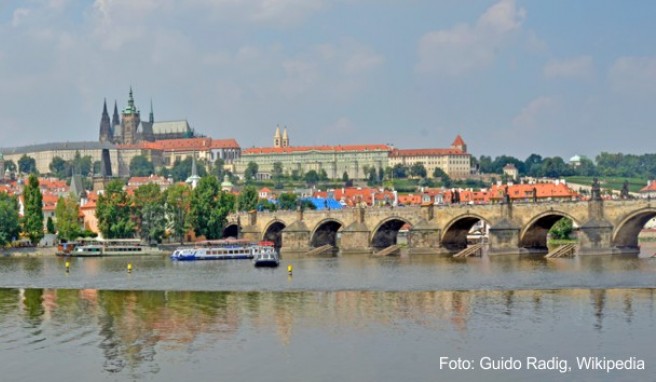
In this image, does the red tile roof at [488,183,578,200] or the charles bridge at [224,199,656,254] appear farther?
the red tile roof at [488,183,578,200]

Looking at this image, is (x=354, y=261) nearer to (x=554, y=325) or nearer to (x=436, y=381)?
(x=554, y=325)

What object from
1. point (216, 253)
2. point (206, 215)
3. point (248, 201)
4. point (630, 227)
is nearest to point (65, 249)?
point (206, 215)

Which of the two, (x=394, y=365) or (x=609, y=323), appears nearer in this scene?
(x=394, y=365)

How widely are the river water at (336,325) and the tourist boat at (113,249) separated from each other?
26.8 m

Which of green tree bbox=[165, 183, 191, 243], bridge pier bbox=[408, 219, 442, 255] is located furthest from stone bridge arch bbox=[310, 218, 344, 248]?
green tree bbox=[165, 183, 191, 243]

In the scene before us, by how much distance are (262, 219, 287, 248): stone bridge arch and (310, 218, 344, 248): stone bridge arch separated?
17.2 feet

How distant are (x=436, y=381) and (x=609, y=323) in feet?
38.1

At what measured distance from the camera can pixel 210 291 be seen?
5359cm

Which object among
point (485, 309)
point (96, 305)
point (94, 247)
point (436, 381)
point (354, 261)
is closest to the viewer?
point (436, 381)

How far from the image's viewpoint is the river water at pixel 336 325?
3166cm

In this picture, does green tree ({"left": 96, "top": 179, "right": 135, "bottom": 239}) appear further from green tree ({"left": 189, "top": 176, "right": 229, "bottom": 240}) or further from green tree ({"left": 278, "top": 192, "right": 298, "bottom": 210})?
green tree ({"left": 278, "top": 192, "right": 298, "bottom": 210})

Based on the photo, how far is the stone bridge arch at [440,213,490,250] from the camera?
278ft

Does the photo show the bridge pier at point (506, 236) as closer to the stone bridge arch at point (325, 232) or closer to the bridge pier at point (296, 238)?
the stone bridge arch at point (325, 232)

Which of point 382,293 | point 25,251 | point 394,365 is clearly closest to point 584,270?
point 382,293
